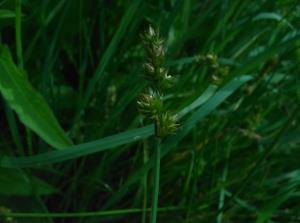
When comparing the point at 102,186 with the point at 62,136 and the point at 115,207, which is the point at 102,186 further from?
the point at 62,136

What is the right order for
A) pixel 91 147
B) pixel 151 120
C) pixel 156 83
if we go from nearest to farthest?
pixel 156 83
pixel 91 147
pixel 151 120

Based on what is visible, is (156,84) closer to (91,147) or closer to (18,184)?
(91,147)

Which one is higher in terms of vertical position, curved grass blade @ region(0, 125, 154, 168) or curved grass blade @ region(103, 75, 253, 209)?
curved grass blade @ region(103, 75, 253, 209)

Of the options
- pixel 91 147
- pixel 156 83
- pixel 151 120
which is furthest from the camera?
pixel 151 120

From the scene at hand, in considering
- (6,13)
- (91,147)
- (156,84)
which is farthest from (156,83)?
(6,13)

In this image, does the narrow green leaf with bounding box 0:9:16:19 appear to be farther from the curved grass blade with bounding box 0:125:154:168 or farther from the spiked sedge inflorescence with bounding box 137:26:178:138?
the spiked sedge inflorescence with bounding box 137:26:178:138

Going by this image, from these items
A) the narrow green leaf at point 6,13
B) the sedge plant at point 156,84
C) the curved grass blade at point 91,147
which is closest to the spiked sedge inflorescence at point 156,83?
the sedge plant at point 156,84

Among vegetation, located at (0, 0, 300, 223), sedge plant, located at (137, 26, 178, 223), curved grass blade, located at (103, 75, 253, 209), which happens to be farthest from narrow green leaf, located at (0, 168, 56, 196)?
sedge plant, located at (137, 26, 178, 223)
